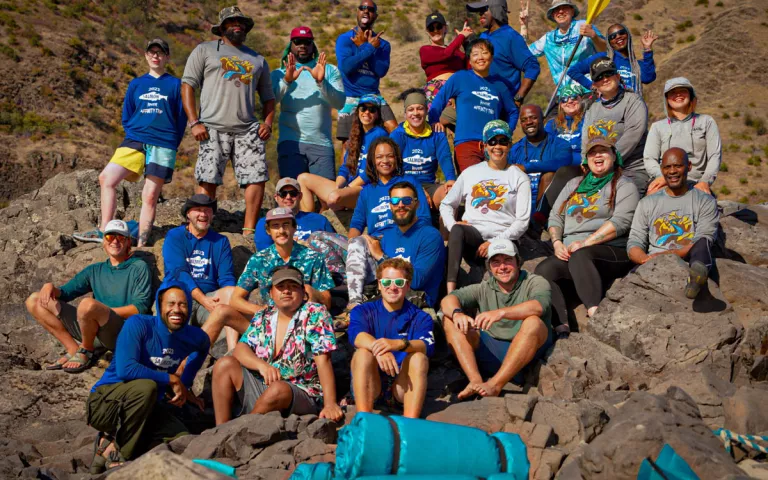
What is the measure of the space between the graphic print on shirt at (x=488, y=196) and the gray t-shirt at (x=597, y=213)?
0.58 meters

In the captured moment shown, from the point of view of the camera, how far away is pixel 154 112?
9.59 metres

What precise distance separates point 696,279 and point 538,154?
3063 millimetres

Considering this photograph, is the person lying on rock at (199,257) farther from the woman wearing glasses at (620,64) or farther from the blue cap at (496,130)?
the woman wearing glasses at (620,64)

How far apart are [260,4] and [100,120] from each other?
1649 centimetres

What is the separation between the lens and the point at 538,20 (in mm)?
37469

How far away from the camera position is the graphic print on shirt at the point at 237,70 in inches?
374

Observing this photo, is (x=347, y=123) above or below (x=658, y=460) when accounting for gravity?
above

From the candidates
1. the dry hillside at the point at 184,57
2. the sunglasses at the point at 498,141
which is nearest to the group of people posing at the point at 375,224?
the sunglasses at the point at 498,141

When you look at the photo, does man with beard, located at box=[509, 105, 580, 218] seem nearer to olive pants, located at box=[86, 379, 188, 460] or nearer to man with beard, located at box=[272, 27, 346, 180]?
man with beard, located at box=[272, 27, 346, 180]

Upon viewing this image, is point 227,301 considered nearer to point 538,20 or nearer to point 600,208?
point 600,208

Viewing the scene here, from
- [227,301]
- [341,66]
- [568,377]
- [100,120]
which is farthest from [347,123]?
[100,120]

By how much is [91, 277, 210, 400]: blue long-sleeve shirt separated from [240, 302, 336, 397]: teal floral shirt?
0.63m

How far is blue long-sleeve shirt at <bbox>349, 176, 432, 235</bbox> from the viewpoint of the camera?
26.9 ft

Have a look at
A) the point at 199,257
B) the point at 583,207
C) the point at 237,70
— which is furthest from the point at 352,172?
the point at 583,207
